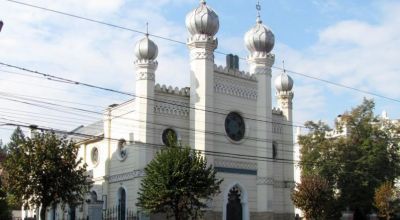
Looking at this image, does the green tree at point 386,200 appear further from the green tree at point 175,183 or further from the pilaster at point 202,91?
the green tree at point 175,183

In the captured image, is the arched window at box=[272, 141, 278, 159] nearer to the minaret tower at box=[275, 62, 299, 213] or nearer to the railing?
the minaret tower at box=[275, 62, 299, 213]

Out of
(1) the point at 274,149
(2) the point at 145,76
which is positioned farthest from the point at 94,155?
(1) the point at 274,149

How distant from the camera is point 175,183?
30656 mm

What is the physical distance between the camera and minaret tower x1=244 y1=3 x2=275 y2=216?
39.8 meters

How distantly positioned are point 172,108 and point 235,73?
18.6ft

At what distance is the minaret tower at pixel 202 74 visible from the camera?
36844 mm

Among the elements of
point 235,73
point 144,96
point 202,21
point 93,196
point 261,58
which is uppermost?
point 202,21

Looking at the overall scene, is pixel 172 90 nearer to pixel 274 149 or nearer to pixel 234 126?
pixel 234 126

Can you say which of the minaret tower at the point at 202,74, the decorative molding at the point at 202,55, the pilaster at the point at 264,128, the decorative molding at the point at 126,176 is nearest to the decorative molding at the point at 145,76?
the minaret tower at the point at 202,74

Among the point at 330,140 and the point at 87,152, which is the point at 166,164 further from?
the point at 330,140

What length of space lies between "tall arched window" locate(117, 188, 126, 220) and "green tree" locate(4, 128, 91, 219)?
5.91m

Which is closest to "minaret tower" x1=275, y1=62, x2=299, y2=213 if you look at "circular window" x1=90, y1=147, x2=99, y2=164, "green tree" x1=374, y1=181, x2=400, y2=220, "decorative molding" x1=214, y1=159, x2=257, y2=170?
"decorative molding" x1=214, y1=159, x2=257, y2=170

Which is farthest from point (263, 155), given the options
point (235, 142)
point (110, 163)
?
Result: point (110, 163)

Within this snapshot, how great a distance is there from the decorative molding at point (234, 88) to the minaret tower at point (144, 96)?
4.61m
